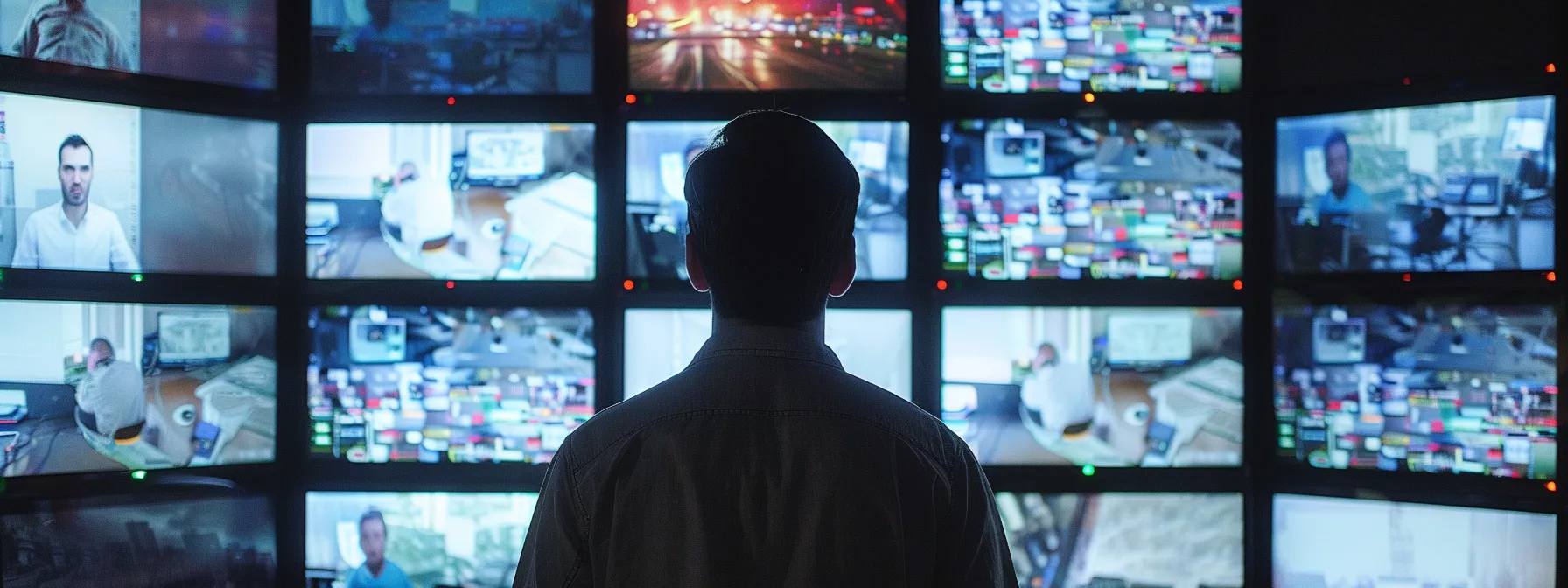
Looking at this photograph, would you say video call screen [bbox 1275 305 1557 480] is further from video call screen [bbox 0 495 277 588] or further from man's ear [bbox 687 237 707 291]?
video call screen [bbox 0 495 277 588]

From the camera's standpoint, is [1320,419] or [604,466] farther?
[1320,419]

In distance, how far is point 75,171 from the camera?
231 centimetres

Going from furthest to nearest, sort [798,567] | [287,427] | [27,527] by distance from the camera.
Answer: [287,427] < [27,527] < [798,567]

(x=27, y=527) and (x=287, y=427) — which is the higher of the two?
(x=287, y=427)

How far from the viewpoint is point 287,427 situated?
2555 millimetres

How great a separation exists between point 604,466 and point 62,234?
2.06 m

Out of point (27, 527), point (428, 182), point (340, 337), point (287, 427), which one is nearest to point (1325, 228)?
point (428, 182)

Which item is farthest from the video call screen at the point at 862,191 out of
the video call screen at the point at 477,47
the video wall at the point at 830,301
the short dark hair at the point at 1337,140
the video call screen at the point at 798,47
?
the short dark hair at the point at 1337,140

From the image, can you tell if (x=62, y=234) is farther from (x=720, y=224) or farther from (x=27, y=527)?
(x=720, y=224)

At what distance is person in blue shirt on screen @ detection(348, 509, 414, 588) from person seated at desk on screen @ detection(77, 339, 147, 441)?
Result: 563 mm

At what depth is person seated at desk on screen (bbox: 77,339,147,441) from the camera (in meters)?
2.32

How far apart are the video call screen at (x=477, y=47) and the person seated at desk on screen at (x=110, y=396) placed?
2.79 ft

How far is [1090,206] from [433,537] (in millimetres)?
1843

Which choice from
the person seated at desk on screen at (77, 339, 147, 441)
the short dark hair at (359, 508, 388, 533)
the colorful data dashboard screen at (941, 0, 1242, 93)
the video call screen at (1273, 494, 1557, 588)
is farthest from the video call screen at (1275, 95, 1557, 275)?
the person seated at desk on screen at (77, 339, 147, 441)
